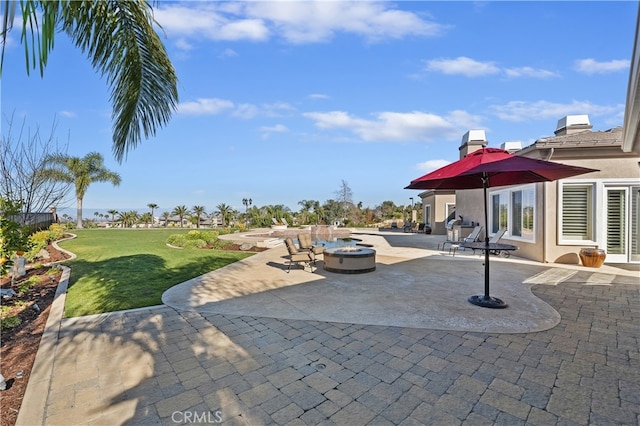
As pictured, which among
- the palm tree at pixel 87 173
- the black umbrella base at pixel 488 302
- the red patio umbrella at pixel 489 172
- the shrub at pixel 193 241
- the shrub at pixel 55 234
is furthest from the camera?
the palm tree at pixel 87 173

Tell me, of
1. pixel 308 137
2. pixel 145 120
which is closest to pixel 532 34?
pixel 145 120

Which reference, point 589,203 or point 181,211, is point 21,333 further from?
point 181,211

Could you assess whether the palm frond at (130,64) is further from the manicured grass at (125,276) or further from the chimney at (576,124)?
the chimney at (576,124)

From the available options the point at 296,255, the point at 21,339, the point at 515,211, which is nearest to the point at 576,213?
the point at 515,211

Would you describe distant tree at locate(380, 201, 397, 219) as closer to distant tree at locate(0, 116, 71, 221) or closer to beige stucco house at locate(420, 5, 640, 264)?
beige stucco house at locate(420, 5, 640, 264)

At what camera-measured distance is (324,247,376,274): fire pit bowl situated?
802 centimetres

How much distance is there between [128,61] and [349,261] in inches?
251

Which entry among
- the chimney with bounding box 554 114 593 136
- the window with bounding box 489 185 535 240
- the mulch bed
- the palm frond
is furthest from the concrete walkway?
the chimney with bounding box 554 114 593 136

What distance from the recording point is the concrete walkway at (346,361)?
2.58 m

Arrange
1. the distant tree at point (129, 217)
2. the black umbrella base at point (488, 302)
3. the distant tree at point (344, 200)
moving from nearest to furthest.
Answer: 1. the black umbrella base at point (488, 302)
2. the distant tree at point (344, 200)
3. the distant tree at point (129, 217)

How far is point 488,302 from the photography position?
17.8 ft

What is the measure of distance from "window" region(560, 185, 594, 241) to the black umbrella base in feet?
20.8

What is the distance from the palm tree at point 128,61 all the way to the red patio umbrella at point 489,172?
4553 millimetres

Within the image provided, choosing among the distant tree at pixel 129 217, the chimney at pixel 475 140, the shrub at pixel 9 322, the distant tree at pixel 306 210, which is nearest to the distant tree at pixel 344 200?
the distant tree at pixel 306 210
